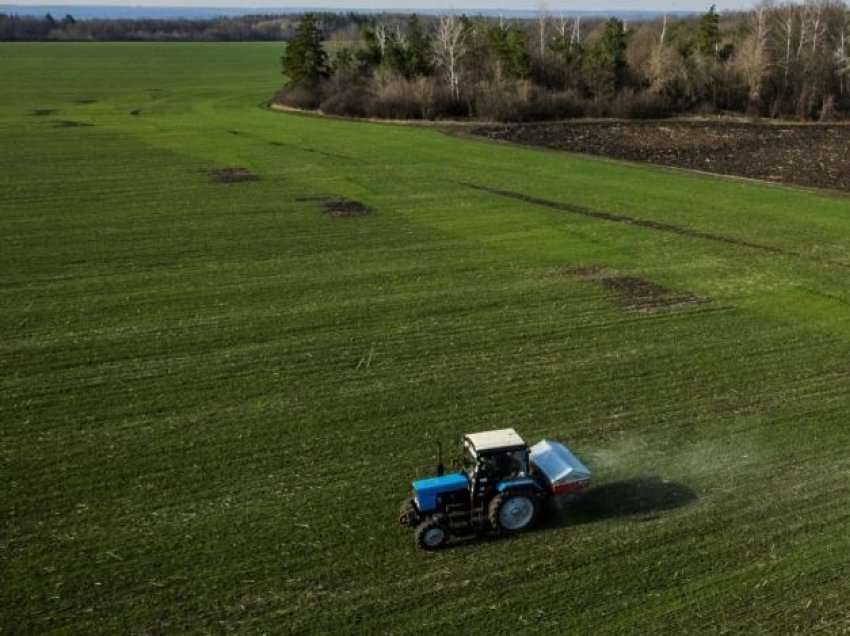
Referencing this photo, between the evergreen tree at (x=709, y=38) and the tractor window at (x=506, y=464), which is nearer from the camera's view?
the tractor window at (x=506, y=464)

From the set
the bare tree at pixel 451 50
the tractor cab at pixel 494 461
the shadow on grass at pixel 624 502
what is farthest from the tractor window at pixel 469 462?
the bare tree at pixel 451 50

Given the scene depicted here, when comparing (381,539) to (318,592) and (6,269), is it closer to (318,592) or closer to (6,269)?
(318,592)

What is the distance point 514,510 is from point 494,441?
1080 mm

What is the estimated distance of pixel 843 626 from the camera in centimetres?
1129

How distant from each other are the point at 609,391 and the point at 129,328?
40.3 feet

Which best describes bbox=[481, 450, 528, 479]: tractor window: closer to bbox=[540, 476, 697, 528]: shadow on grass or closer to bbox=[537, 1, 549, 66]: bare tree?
bbox=[540, 476, 697, 528]: shadow on grass

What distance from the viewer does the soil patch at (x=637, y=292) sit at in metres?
24.4

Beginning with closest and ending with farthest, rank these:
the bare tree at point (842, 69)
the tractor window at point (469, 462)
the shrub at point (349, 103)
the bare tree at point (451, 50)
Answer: the tractor window at point (469, 462) < the shrub at point (349, 103) < the bare tree at point (842, 69) < the bare tree at point (451, 50)

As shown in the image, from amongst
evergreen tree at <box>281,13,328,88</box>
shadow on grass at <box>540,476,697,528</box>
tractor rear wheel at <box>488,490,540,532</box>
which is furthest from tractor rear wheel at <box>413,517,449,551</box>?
evergreen tree at <box>281,13,328,88</box>

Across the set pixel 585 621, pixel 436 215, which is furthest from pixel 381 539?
pixel 436 215

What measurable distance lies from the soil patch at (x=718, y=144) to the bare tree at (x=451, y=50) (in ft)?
32.8

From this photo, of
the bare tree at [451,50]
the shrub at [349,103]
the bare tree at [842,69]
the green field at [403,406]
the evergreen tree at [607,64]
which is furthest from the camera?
the evergreen tree at [607,64]

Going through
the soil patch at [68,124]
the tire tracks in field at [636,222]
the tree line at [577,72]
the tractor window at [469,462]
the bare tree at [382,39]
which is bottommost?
the tractor window at [469,462]

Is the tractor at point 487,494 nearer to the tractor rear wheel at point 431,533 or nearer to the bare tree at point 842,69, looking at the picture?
the tractor rear wheel at point 431,533
